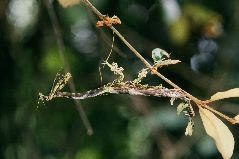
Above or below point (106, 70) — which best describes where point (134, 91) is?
below

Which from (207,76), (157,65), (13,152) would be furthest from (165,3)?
(157,65)

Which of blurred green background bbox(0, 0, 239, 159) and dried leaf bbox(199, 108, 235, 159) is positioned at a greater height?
blurred green background bbox(0, 0, 239, 159)

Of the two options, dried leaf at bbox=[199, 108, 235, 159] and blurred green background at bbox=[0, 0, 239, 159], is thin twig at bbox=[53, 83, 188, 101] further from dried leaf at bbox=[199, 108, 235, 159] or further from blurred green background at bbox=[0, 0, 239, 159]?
blurred green background at bbox=[0, 0, 239, 159]

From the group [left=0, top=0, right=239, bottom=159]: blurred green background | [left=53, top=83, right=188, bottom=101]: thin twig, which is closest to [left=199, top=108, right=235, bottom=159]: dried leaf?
[left=53, top=83, right=188, bottom=101]: thin twig

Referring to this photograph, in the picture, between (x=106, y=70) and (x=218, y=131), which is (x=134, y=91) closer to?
(x=218, y=131)

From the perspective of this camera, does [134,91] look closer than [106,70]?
Yes

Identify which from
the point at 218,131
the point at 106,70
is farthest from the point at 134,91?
the point at 106,70

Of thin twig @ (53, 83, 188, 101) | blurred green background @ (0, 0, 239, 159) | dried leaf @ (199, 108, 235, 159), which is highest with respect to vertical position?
blurred green background @ (0, 0, 239, 159)
